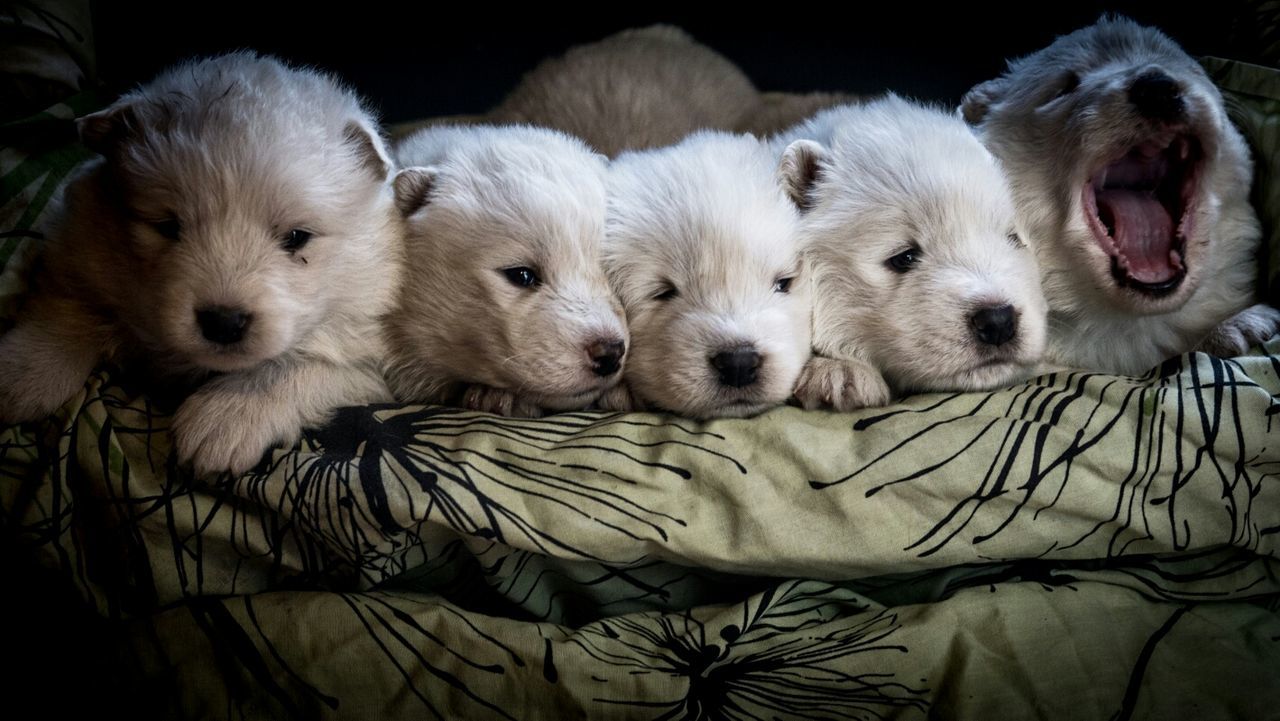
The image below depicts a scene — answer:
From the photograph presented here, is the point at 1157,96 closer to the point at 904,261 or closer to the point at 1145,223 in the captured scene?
the point at 1145,223

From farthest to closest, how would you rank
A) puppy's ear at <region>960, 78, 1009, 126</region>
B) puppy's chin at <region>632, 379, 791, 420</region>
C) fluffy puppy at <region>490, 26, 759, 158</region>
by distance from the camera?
1. fluffy puppy at <region>490, 26, 759, 158</region>
2. puppy's ear at <region>960, 78, 1009, 126</region>
3. puppy's chin at <region>632, 379, 791, 420</region>

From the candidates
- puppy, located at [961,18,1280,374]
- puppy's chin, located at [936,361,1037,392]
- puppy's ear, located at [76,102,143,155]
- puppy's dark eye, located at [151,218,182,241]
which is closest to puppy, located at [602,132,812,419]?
puppy's chin, located at [936,361,1037,392]

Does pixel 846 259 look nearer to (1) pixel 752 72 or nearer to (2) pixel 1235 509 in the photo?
(2) pixel 1235 509

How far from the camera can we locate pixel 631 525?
147 centimetres

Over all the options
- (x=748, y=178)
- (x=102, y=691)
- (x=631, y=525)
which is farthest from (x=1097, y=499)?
(x=102, y=691)

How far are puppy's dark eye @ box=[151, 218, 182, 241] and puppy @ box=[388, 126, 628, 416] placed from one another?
0.46m

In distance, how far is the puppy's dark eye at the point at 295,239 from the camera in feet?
5.29

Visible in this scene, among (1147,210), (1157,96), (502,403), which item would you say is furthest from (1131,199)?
(502,403)

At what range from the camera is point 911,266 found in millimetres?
1828

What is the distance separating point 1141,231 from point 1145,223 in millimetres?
30

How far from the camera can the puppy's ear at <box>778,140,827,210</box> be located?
1.91m

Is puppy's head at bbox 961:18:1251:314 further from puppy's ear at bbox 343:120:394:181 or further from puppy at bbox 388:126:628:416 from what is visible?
puppy's ear at bbox 343:120:394:181

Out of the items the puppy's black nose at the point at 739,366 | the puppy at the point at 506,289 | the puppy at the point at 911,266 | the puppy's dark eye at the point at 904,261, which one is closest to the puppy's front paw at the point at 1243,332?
the puppy at the point at 911,266

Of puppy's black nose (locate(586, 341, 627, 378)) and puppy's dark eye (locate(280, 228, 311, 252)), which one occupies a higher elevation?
puppy's dark eye (locate(280, 228, 311, 252))
